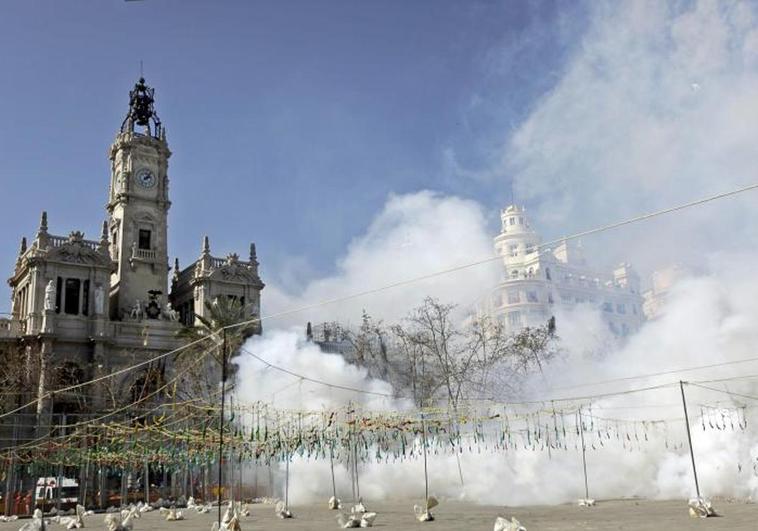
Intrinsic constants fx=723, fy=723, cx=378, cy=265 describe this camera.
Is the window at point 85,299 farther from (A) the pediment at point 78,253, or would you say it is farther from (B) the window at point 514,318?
(B) the window at point 514,318

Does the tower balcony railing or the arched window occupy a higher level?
the tower balcony railing

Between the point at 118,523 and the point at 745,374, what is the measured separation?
32113 mm

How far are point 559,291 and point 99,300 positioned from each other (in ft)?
134

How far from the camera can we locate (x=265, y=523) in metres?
25.5

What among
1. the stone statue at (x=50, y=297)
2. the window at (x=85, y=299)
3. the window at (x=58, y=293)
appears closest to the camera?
the stone statue at (x=50, y=297)

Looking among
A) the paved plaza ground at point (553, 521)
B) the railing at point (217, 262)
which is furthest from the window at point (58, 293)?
the paved plaza ground at point (553, 521)

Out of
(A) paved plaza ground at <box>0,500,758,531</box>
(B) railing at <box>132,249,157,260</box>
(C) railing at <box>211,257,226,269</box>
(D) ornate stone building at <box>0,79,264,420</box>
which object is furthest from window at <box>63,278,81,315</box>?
(A) paved plaza ground at <box>0,500,758,531</box>

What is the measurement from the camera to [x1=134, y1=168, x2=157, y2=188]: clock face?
61250mm

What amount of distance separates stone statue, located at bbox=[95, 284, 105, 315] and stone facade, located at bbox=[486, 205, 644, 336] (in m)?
34.5

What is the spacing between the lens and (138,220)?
60125 mm

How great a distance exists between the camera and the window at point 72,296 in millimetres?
54781

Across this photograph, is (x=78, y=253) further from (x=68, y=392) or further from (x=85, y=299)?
(x=68, y=392)

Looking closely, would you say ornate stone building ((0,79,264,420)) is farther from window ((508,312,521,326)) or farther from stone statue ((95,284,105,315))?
window ((508,312,521,326))

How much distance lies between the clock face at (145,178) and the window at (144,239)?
400 cm
